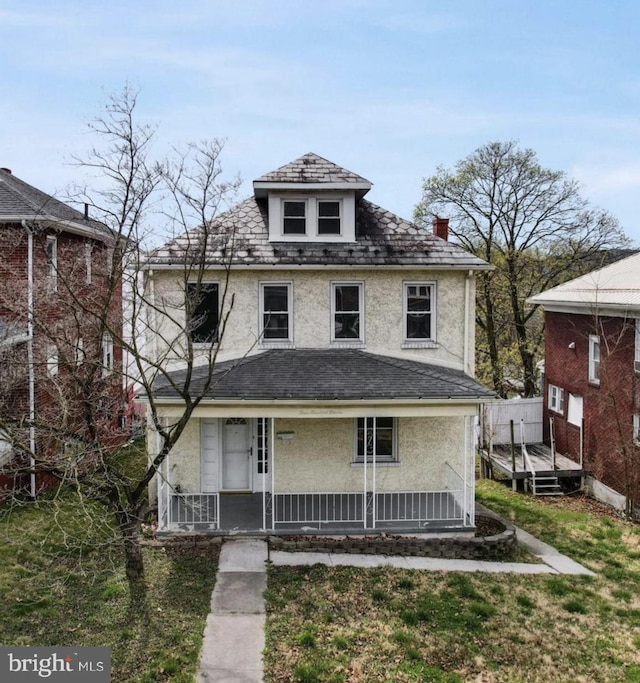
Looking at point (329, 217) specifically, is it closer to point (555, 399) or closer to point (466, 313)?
point (466, 313)

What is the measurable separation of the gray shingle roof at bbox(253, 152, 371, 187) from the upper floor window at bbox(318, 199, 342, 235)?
0.60m

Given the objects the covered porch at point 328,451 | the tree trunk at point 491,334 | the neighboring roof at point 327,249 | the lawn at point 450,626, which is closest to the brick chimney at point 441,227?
the neighboring roof at point 327,249

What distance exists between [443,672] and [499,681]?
2.39 ft

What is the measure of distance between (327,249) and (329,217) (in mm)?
964

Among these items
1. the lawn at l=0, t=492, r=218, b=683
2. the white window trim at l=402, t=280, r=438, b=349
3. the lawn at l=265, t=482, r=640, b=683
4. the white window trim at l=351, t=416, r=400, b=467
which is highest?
the white window trim at l=402, t=280, r=438, b=349

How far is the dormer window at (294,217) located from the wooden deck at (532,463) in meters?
10.7

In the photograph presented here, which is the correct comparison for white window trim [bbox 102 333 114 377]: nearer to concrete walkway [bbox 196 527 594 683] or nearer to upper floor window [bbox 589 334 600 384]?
concrete walkway [bbox 196 527 594 683]

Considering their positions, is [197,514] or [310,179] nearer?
[197,514]

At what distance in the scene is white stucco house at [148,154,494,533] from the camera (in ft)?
45.8

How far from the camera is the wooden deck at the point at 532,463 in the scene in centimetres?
1909

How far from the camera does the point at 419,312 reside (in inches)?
586

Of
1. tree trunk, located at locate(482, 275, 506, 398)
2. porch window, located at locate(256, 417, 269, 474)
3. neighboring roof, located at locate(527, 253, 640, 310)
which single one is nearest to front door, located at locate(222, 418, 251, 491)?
porch window, located at locate(256, 417, 269, 474)

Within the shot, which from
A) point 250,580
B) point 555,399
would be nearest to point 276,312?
point 250,580

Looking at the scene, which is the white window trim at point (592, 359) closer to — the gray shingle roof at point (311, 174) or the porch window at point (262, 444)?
the gray shingle roof at point (311, 174)
